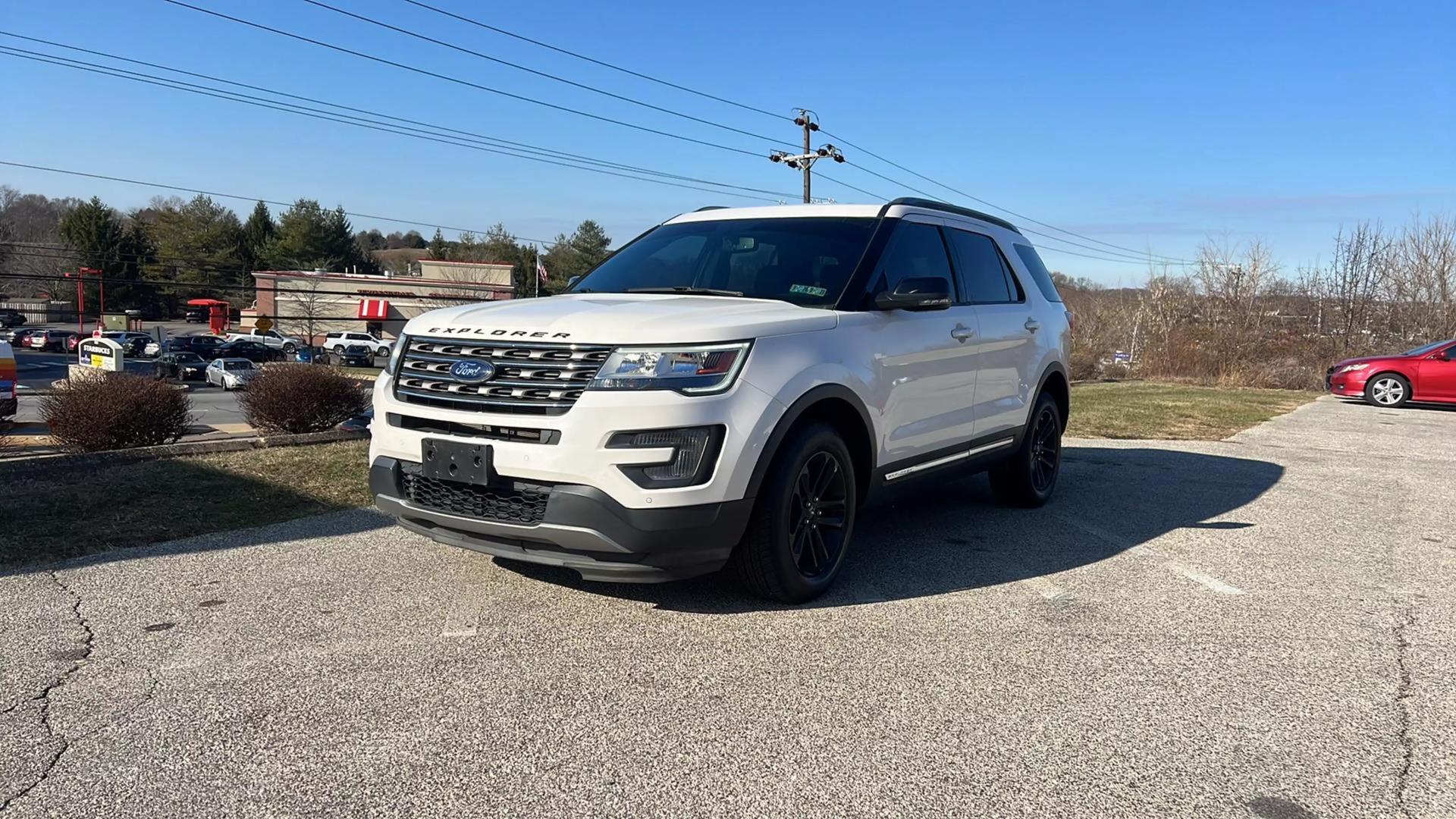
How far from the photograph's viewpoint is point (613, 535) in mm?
3863

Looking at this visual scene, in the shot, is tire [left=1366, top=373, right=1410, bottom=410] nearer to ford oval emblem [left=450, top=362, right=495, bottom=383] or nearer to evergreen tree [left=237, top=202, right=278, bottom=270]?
ford oval emblem [left=450, top=362, right=495, bottom=383]

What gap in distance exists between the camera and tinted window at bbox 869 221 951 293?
5.19 meters

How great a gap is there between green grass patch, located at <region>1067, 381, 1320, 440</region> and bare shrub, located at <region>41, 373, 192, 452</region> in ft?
34.3

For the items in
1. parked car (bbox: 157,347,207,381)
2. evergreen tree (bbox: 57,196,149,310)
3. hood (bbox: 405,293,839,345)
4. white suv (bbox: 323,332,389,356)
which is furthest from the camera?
evergreen tree (bbox: 57,196,149,310)

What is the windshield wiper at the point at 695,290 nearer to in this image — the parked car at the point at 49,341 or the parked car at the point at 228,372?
the parked car at the point at 228,372

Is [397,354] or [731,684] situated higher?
[397,354]

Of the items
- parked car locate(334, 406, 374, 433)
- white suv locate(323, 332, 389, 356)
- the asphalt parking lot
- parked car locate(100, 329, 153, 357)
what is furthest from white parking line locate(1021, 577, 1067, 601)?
white suv locate(323, 332, 389, 356)

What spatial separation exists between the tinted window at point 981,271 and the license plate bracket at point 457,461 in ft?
10.5

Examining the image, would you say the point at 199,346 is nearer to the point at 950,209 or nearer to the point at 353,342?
the point at 353,342

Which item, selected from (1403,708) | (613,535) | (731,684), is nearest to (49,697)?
(613,535)

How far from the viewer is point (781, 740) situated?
311 centimetres

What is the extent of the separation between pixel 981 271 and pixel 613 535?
3.51m

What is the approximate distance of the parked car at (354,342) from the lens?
64.7 meters

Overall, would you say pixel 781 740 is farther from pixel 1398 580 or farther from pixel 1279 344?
pixel 1279 344
